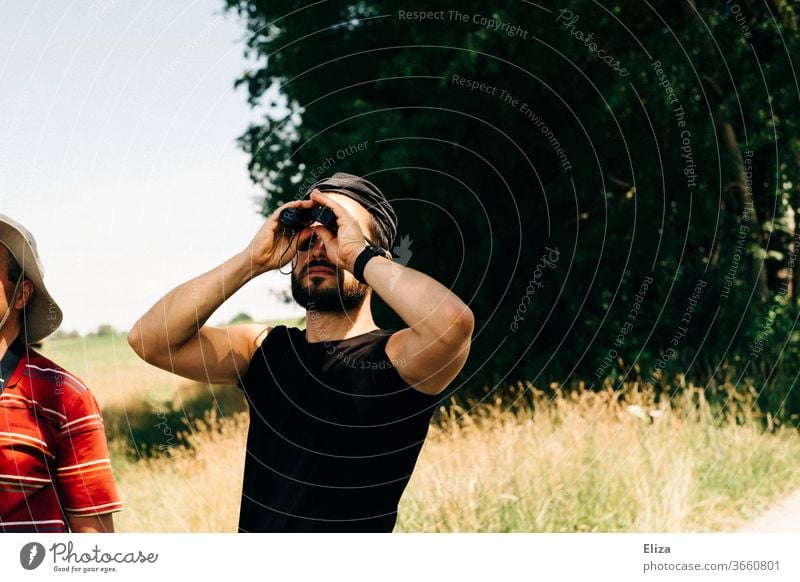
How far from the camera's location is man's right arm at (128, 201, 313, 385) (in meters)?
3.18

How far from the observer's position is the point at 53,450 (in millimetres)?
3209

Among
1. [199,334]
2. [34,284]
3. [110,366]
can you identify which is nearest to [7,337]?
[34,284]

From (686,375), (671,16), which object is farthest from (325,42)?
(686,375)

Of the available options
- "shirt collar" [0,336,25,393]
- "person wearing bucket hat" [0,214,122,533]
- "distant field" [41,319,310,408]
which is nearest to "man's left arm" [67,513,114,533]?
"person wearing bucket hat" [0,214,122,533]

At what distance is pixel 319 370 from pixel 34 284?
1210 millimetres

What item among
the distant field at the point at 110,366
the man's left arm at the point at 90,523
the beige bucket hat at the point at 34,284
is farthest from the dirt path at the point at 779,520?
→ the beige bucket hat at the point at 34,284

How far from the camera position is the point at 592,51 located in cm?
853

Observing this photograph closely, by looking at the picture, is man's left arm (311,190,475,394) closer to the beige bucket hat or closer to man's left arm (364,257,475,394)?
man's left arm (364,257,475,394)

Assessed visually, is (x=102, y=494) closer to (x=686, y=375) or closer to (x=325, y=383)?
(x=325, y=383)

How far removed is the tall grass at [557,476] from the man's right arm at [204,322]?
8.21 ft

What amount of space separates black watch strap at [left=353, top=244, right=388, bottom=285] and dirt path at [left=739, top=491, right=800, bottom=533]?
391cm
